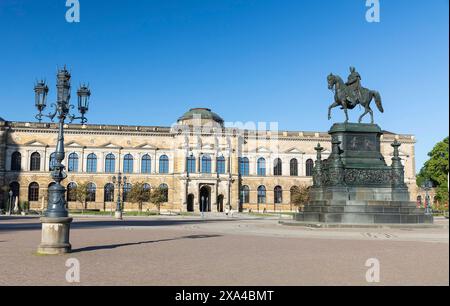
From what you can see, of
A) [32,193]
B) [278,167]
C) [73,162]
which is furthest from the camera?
[278,167]

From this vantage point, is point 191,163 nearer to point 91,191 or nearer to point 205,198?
A: point 205,198

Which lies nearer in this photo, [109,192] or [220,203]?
[109,192]

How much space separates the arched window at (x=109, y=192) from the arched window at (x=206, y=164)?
1439cm

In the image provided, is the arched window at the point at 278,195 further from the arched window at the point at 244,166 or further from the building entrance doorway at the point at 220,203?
the building entrance doorway at the point at 220,203

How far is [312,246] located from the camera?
14.4 m

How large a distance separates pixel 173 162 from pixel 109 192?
1082 centimetres

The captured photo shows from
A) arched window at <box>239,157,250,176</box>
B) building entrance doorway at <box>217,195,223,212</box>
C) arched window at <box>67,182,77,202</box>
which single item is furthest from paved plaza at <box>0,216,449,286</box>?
arched window at <box>239,157,250,176</box>

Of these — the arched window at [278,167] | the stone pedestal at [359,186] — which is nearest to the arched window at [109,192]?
the arched window at [278,167]

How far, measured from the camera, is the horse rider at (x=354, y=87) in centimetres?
2612

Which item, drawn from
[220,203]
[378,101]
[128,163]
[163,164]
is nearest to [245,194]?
[220,203]

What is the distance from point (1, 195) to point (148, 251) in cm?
6297

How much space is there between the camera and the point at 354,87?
86.4ft
